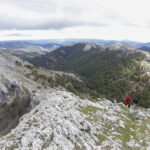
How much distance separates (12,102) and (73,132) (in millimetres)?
31281

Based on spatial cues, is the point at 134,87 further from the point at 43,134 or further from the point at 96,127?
the point at 43,134

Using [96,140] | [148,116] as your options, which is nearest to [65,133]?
[96,140]

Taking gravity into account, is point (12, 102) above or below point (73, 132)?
below

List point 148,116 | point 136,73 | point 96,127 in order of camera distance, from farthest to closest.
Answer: point 136,73, point 148,116, point 96,127

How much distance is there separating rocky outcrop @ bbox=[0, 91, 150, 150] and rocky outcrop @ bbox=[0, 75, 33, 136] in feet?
49.2

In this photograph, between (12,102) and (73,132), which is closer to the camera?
(73,132)

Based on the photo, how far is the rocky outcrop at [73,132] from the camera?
1670cm

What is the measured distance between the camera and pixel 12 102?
4266 cm

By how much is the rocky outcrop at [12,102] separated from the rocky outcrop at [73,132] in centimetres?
1501

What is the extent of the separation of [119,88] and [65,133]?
14053 centimetres

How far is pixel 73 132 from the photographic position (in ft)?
63.8

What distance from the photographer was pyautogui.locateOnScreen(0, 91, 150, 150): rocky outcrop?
54.8 feet

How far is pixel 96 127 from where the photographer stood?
76.0 ft

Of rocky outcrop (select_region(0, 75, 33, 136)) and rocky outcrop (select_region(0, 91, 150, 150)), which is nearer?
rocky outcrop (select_region(0, 91, 150, 150))
